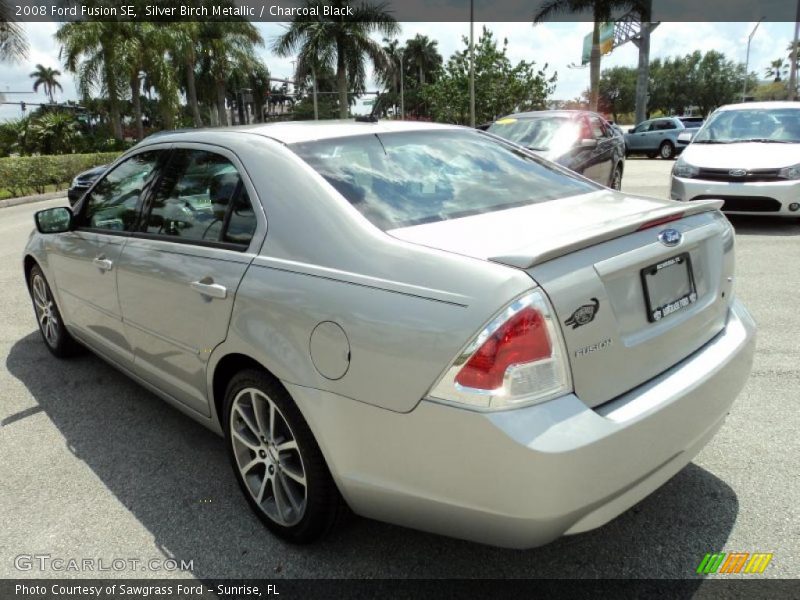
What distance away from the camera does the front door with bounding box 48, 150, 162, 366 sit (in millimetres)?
3430

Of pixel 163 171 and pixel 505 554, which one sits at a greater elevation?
pixel 163 171

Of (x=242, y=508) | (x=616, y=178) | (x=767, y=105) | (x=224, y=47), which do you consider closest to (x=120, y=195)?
(x=242, y=508)

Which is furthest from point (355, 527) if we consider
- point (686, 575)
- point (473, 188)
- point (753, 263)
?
point (753, 263)

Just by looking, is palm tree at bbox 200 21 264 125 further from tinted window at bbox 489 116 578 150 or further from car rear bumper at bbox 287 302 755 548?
car rear bumper at bbox 287 302 755 548

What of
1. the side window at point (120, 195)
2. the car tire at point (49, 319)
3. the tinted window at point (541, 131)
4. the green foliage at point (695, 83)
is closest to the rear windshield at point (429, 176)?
the side window at point (120, 195)

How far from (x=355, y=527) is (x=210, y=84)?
134 feet

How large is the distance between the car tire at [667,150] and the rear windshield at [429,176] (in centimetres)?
2404

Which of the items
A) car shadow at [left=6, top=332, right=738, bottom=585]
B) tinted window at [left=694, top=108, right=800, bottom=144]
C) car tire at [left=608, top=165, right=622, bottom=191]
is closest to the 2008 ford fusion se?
car shadow at [left=6, top=332, right=738, bottom=585]

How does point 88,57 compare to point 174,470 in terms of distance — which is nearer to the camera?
point 174,470

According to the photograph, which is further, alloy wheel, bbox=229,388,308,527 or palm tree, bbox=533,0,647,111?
palm tree, bbox=533,0,647,111

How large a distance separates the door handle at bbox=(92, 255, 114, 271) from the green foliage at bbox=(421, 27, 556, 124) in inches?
1378

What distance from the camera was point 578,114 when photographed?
A: 10039 millimetres

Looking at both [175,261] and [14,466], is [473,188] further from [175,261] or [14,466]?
[14,466]

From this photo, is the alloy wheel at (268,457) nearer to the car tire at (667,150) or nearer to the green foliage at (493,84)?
the car tire at (667,150)
